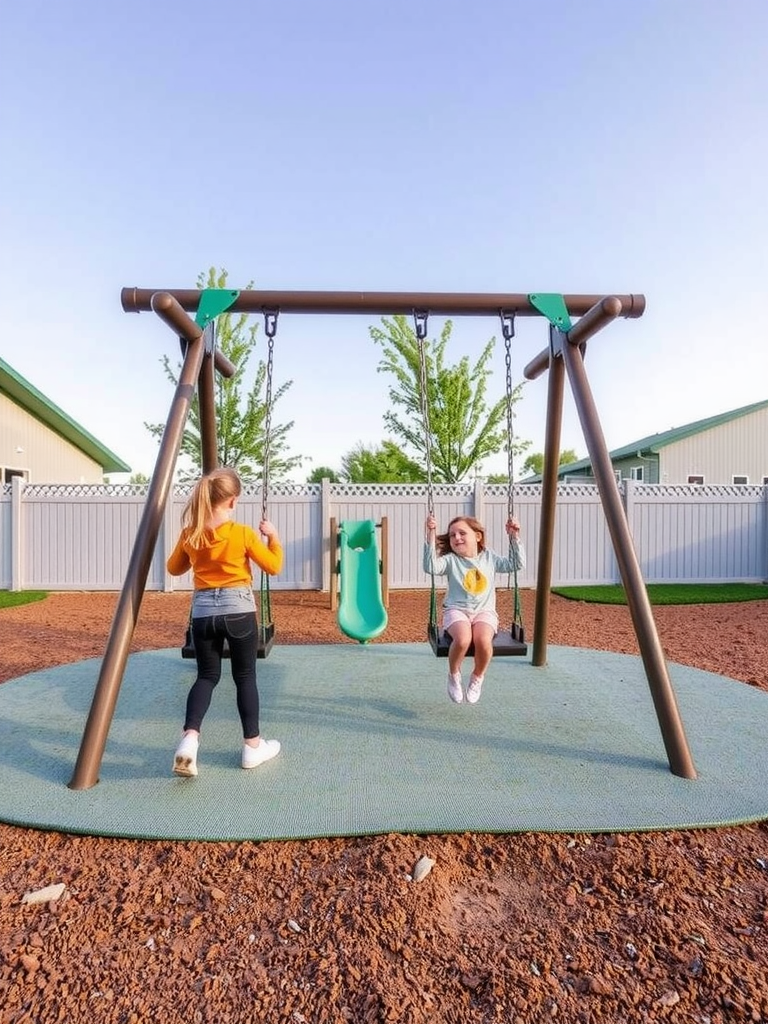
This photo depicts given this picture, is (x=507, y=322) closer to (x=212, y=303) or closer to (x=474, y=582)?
(x=474, y=582)

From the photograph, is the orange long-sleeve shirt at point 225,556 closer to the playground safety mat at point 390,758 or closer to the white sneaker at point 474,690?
A: the playground safety mat at point 390,758

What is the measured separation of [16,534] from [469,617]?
9.02 m

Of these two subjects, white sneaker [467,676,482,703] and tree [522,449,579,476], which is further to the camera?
tree [522,449,579,476]

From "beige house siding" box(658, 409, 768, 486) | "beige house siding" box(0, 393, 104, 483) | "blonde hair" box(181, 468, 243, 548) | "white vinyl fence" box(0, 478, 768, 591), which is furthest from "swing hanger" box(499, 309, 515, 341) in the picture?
"beige house siding" box(658, 409, 768, 486)

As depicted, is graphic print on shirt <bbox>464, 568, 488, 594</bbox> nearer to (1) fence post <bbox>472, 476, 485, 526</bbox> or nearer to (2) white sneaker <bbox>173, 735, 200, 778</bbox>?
(2) white sneaker <bbox>173, 735, 200, 778</bbox>

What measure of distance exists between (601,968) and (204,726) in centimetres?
219

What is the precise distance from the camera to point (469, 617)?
322cm

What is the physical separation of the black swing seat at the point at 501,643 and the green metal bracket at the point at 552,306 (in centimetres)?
186

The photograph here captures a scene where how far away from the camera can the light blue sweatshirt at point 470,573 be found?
3.27 meters

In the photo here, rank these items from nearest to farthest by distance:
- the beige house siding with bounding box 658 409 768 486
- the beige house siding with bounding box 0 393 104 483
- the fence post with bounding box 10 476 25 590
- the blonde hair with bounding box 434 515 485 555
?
1. the blonde hair with bounding box 434 515 485 555
2. the fence post with bounding box 10 476 25 590
3. the beige house siding with bounding box 0 393 104 483
4. the beige house siding with bounding box 658 409 768 486

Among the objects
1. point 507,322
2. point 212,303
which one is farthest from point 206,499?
point 507,322

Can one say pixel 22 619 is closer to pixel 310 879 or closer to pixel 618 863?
pixel 310 879

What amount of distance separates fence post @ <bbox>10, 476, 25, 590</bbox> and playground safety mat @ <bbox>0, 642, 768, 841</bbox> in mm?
6624

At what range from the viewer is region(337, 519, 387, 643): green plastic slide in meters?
5.23
